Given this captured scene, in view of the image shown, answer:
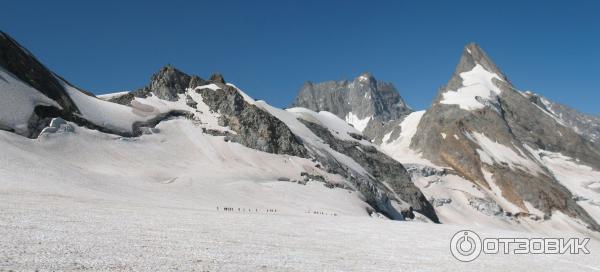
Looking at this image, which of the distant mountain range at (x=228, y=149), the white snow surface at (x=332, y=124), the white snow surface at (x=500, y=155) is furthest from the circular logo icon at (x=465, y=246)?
the white snow surface at (x=500, y=155)

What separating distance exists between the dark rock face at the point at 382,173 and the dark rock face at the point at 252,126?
25.4 feet

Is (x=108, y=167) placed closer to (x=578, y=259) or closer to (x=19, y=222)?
(x=19, y=222)

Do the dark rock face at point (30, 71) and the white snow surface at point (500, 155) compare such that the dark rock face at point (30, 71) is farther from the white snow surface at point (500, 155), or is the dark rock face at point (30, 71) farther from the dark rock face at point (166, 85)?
the white snow surface at point (500, 155)

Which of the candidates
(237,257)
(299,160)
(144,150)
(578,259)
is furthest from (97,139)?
(578,259)

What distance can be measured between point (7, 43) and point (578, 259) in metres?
70.0

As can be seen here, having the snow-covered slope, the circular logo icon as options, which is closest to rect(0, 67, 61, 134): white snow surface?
the circular logo icon

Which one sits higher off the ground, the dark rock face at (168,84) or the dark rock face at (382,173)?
the dark rock face at (168,84)

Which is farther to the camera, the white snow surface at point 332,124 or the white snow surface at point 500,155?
the white snow surface at point 500,155

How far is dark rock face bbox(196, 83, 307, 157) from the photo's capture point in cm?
8219

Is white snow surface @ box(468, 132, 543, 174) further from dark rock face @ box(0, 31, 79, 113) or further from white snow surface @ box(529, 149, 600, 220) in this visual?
dark rock face @ box(0, 31, 79, 113)

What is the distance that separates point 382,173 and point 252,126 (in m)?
32.0

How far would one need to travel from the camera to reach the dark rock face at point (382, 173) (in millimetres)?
92750

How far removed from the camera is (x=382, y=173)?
342ft

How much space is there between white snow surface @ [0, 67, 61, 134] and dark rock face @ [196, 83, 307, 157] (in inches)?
1085
